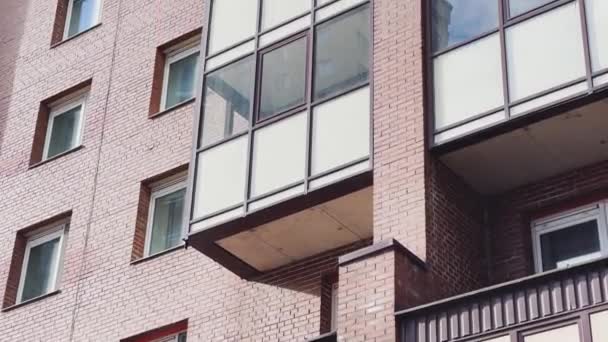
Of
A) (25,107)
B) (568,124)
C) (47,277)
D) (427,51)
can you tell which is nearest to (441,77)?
(427,51)

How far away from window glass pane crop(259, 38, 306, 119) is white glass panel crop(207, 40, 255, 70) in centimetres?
58

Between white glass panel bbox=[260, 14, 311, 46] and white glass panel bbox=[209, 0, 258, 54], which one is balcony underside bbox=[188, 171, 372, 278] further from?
white glass panel bbox=[209, 0, 258, 54]

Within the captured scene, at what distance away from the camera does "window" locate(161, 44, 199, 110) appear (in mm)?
21452

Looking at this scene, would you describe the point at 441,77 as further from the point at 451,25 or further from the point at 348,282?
the point at 348,282

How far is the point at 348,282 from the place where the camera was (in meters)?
14.1

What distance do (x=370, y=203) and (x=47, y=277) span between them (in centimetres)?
803

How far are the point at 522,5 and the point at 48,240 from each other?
10.7 m

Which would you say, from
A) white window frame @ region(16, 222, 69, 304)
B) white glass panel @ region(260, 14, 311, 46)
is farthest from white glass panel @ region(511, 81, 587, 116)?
white window frame @ region(16, 222, 69, 304)

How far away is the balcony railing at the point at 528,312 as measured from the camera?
468 inches

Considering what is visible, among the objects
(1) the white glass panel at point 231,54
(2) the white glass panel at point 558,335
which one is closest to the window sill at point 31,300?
(1) the white glass panel at point 231,54

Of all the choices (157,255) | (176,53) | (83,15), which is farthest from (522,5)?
(83,15)

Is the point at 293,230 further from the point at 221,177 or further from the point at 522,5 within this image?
the point at 522,5

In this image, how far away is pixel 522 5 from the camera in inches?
574

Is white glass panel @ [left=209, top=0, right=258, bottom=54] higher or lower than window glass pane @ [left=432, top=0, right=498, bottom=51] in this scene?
higher
